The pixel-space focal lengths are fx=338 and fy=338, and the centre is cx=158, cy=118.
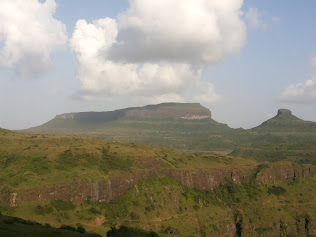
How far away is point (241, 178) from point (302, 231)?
121 ft

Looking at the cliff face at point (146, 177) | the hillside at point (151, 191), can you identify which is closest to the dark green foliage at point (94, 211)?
the hillside at point (151, 191)

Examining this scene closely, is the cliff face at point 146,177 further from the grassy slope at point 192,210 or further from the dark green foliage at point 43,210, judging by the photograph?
the dark green foliage at point 43,210

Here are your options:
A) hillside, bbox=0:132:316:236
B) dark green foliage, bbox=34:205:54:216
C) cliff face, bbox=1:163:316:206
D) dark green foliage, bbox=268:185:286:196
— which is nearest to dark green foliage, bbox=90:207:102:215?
hillside, bbox=0:132:316:236

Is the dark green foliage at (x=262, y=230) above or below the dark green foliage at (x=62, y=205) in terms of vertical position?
below

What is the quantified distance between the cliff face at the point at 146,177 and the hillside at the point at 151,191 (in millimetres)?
345

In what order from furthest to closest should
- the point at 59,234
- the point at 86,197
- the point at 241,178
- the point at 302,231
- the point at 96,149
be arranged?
the point at 241,178 → the point at 96,149 → the point at 302,231 → the point at 86,197 → the point at 59,234

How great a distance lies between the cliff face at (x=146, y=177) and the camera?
383ft

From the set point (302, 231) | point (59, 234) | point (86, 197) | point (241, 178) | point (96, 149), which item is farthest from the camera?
point (241, 178)

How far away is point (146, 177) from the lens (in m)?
147

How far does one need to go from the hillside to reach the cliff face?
1.13ft

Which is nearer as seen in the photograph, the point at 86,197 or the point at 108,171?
the point at 86,197

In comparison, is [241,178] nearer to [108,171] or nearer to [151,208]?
[151,208]

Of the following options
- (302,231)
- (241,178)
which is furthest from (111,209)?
(302,231)

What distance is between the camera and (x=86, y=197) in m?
127
